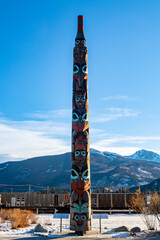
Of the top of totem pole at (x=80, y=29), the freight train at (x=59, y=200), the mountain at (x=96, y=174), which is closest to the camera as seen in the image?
the top of totem pole at (x=80, y=29)

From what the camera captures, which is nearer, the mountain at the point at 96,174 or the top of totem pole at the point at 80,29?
the top of totem pole at the point at 80,29

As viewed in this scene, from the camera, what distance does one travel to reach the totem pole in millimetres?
13930

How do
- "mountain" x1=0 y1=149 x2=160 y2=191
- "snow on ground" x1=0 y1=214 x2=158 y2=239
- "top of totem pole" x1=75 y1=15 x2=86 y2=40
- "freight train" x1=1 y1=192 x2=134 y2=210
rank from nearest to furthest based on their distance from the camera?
"snow on ground" x1=0 y1=214 x2=158 y2=239
"top of totem pole" x1=75 y1=15 x2=86 y2=40
"freight train" x1=1 y1=192 x2=134 y2=210
"mountain" x1=0 y1=149 x2=160 y2=191

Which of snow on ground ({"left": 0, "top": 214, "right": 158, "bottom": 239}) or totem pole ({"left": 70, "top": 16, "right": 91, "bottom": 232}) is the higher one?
totem pole ({"left": 70, "top": 16, "right": 91, "bottom": 232})

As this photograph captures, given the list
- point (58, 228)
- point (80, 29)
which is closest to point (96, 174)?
point (58, 228)

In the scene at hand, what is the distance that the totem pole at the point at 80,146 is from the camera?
13930 millimetres

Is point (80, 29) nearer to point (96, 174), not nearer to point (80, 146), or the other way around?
point (80, 146)

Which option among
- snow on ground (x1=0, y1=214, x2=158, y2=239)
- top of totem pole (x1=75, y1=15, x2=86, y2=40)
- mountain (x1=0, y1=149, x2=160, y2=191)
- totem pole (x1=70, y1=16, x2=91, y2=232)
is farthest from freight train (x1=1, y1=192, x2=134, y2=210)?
mountain (x1=0, y1=149, x2=160, y2=191)

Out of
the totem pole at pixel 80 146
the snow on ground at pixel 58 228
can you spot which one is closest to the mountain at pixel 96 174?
the snow on ground at pixel 58 228

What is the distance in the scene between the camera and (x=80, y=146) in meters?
14.6

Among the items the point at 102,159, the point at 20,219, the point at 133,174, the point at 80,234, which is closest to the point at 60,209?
the point at 20,219

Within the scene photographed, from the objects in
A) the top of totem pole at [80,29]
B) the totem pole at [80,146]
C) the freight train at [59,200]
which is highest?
the top of totem pole at [80,29]

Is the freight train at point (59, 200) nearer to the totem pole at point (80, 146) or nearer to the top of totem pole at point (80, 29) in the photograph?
the totem pole at point (80, 146)

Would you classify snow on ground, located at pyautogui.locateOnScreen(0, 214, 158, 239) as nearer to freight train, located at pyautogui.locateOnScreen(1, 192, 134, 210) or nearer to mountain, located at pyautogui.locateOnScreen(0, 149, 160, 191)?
freight train, located at pyautogui.locateOnScreen(1, 192, 134, 210)
